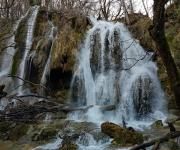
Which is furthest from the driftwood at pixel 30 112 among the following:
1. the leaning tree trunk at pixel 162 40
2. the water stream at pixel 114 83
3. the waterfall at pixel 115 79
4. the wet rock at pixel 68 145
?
the waterfall at pixel 115 79

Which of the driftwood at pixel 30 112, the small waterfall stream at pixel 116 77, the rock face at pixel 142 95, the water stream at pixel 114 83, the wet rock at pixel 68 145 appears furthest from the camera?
the small waterfall stream at pixel 116 77

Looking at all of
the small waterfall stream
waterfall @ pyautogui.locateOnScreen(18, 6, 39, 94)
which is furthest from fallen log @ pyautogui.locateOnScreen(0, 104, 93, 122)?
waterfall @ pyautogui.locateOnScreen(18, 6, 39, 94)

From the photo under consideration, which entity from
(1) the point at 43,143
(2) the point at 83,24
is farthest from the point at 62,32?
(1) the point at 43,143

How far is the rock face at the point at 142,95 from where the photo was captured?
47.7ft

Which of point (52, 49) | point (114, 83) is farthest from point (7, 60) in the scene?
point (114, 83)

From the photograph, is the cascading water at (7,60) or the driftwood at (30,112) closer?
the driftwood at (30,112)

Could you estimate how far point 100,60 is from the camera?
55.3 ft

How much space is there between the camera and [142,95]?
48.6ft

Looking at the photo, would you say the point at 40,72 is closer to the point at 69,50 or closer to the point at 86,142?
the point at 69,50

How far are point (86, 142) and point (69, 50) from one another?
7.12 meters

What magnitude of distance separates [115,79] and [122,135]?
551 centimetres

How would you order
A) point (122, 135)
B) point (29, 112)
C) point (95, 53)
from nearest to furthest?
point (29, 112) < point (122, 135) < point (95, 53)

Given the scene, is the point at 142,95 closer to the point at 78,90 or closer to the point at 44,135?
the point at 78,90

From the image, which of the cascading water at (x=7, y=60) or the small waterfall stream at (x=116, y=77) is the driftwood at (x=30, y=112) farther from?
the cascading water at (x=7, y=60)
